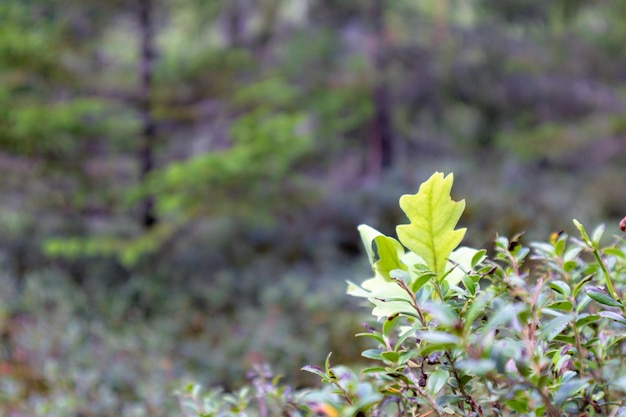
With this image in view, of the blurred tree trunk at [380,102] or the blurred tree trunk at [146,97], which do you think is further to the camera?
the blurred tree trunk at [380,102]

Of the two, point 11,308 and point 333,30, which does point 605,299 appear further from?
point 333,30

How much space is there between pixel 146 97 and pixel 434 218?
14.6 ft

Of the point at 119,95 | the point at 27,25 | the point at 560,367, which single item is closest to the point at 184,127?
the point at 119,95

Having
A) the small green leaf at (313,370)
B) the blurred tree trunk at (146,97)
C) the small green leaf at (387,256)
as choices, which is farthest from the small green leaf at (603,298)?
the blurred tree trunk at (146,97)

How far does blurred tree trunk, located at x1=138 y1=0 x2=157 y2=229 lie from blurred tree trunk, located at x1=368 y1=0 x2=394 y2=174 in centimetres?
292

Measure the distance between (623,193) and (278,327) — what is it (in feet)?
16.6

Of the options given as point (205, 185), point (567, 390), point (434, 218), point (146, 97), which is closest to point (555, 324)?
point (567, 390)

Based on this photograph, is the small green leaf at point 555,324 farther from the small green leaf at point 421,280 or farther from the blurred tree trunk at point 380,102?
the blurred tree trunk at point 380,102

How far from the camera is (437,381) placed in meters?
0.71

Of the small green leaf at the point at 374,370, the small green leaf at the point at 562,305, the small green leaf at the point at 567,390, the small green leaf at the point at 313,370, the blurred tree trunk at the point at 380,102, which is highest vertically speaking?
the blurred tree trunk at the point at 380,102

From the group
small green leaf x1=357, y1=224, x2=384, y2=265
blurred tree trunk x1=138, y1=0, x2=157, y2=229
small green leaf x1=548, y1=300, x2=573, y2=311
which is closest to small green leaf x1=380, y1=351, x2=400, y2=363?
small green leaf x1=357, y1=224, x2=384, y2=265

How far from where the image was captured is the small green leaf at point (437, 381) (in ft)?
2.29

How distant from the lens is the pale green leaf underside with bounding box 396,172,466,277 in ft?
2.38

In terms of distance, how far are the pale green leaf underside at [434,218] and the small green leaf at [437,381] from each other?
0.50 ft
